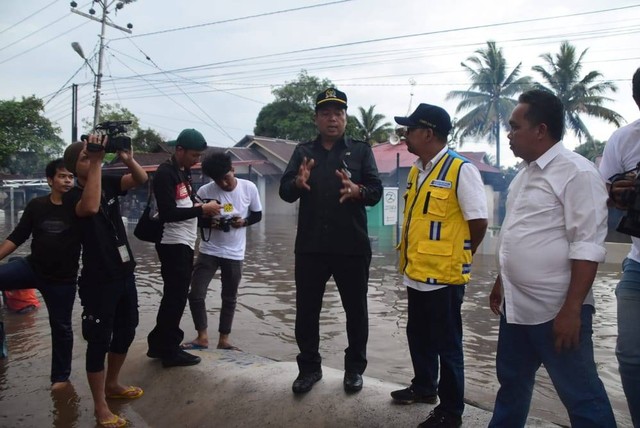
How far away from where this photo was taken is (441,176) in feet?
9.73

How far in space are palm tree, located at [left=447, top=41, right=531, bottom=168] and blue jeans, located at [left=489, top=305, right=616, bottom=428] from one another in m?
32.0

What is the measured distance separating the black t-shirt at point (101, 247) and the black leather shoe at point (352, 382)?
164cm

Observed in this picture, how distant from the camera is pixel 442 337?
291cm

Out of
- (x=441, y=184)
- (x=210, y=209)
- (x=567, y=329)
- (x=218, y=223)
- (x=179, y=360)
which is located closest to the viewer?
(x=567, y=329)

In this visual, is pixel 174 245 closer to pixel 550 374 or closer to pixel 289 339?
pixel 289 339

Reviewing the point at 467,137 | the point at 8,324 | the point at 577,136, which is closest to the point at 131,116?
the point at 467,137

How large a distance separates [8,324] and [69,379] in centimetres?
257

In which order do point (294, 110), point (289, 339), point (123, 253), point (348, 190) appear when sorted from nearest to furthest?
point (348, 190) < point (123, 253) < point (289, 339) < point (294, 110)

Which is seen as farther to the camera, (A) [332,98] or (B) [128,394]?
(B) [128,394]

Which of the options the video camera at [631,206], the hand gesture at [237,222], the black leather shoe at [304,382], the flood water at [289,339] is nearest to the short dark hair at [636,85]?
the video camera at [631,206]

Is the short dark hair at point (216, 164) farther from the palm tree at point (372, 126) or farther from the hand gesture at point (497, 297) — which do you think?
the palm tree at point (372, 126)

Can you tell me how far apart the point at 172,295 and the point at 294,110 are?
3898 centimetres

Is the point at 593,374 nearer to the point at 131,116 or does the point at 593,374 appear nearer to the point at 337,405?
the point at 337,405

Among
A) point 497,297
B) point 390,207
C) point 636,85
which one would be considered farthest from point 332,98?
point 390,207
